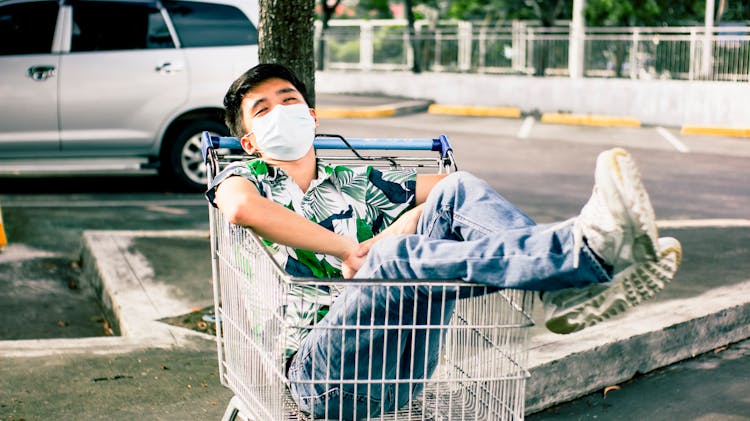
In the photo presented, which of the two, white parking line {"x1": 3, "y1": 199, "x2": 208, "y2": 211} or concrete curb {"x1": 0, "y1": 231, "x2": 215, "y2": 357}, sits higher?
concrete curb {"x1": 0, "y1": 231, "x2": 215, "y2": 357}

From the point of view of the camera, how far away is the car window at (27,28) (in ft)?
30.4

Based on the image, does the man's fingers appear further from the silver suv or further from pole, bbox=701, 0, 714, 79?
pole, bbox=701, 0, 714, 79

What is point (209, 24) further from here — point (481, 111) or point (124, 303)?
point (481, 111)

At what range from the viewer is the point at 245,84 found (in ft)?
11.2

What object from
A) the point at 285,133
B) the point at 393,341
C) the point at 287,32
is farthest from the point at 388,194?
the point at 287,32

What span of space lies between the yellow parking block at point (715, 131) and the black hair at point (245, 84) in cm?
1386

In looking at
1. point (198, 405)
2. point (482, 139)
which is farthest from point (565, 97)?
point (198, 405)

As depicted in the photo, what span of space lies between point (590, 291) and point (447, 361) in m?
0.72

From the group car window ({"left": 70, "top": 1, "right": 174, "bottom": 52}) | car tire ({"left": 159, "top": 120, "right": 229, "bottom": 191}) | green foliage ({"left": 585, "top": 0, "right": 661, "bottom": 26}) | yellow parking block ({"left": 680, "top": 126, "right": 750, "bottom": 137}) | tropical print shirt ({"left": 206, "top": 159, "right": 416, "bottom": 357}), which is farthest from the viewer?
green foliage ({"left": 585, "top": 0, "right": 661, "bottom": 26})

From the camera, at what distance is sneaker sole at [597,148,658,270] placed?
2393 mm

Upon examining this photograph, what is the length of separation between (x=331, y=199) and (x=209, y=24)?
6732 millimetres

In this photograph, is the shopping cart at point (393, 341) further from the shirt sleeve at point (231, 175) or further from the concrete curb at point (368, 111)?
the concrete curb at point (368, 111)

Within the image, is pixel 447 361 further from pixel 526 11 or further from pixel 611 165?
pixel 526 11

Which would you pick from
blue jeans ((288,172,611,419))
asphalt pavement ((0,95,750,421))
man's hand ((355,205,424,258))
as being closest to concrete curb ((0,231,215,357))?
asphalt pavement ((0,95,750,421))
